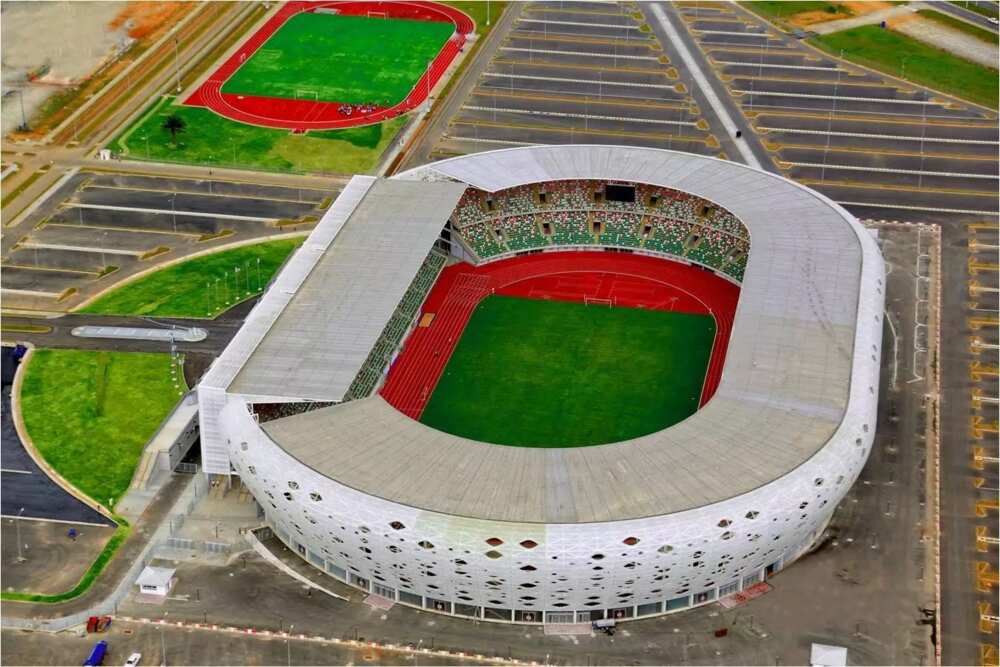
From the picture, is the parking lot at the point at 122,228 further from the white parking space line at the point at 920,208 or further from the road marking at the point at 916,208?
the white parking space line at the point at 920,208

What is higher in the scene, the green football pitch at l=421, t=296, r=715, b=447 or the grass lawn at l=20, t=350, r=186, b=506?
the green football pitch at l=421, t=296, r=715, b=447

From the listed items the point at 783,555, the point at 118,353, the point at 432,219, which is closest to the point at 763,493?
the point at 783,555

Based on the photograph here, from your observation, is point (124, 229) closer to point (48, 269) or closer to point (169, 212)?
point (169, 212)

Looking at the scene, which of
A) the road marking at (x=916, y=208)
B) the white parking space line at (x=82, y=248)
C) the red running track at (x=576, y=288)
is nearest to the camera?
the red running track at (x=576, y=288)

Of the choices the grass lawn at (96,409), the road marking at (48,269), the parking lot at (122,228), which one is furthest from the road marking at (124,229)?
the grass lawn at (96,409)

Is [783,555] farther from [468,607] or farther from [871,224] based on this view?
[871,224]

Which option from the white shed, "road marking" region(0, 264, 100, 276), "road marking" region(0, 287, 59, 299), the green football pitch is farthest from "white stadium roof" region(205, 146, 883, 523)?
"road marking" region(0, 287, 59, 299)

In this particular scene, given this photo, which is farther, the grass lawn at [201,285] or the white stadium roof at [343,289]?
the grass lawn at [201,285]

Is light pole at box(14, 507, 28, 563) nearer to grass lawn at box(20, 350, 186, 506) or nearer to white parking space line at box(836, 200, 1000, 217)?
grass lawn at box(20, 350, 186, 506)
